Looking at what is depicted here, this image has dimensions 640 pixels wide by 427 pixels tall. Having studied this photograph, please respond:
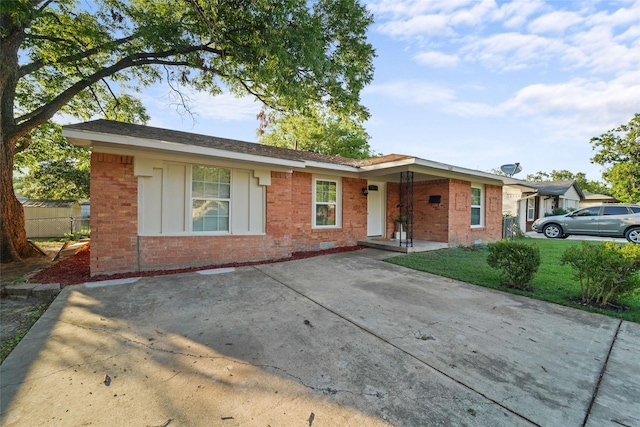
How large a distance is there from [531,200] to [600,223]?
5.86m

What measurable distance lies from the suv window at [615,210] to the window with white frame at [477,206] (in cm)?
707

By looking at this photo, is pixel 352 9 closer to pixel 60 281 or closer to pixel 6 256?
pixel 60 281

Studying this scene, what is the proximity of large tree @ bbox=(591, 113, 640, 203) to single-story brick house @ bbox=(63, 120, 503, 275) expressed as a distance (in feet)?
73.9

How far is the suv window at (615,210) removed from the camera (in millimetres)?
12236

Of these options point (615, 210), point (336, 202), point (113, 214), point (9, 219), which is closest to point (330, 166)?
point (336, 202)

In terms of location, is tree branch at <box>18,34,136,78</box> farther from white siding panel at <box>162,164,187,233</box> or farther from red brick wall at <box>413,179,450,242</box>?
red brick wall at <box>413,179,450,242</box>

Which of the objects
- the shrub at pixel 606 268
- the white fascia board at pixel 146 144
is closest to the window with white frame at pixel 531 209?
the shrub at pixel 606 268

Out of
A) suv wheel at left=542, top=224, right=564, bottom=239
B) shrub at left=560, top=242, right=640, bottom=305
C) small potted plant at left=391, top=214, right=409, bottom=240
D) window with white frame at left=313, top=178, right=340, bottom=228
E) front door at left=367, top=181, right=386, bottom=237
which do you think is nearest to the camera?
shrub at left=560, top=242, right=640, bottom=305

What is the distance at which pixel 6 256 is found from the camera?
7.24m

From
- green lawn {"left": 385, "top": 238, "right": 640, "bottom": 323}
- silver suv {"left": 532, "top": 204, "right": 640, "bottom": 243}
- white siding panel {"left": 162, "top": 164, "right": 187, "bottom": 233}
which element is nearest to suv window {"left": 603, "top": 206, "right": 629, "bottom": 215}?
silver suv {"left": 532, "top": 204, "right": 640, "bottom": 243}

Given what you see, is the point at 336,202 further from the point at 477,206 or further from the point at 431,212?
the point at 477,206

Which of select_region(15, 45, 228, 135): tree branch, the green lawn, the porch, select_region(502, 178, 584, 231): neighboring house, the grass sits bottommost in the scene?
the grass

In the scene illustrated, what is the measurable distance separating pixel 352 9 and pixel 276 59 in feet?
10.0

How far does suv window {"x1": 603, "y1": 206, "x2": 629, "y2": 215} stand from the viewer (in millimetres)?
12236
